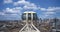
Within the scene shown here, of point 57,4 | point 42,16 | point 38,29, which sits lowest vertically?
point 38,29

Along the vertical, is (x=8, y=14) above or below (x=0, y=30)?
above

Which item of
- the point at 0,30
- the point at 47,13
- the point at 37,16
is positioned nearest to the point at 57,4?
the point at 47,13

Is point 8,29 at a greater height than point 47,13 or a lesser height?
lesser

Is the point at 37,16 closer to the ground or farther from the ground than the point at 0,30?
farther from the ground

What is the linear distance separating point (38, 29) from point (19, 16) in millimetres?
365

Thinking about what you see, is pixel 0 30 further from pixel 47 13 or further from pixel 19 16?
pixel 47 13

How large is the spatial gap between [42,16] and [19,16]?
0.36 m

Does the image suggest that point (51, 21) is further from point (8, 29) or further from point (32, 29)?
point (8, 29)

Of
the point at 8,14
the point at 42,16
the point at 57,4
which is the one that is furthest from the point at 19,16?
the point at 57,4

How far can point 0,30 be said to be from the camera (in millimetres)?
2525

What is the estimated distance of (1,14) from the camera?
98.8 inches

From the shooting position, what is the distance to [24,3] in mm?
2520

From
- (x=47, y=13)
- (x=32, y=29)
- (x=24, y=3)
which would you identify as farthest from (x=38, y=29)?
(x=24, y=3)

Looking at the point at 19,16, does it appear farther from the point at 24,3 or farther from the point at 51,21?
the point at 51,21
